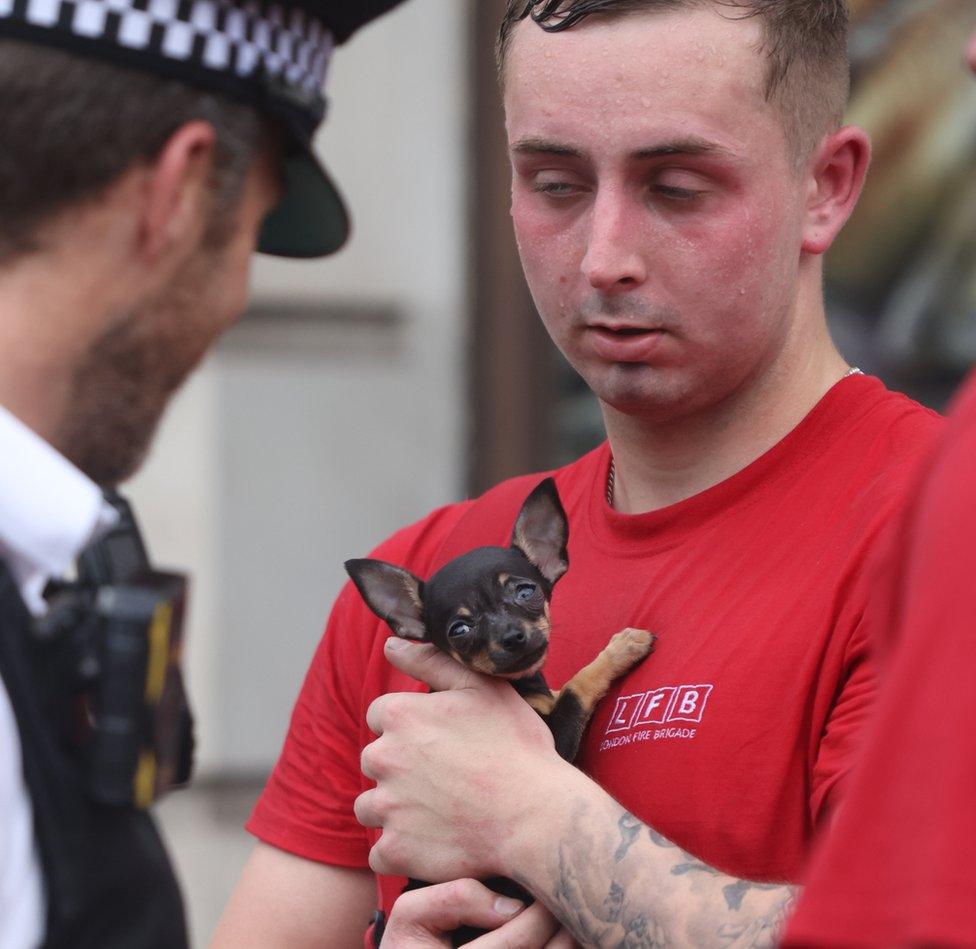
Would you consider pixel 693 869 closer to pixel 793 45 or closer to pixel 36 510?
pixel 36 510

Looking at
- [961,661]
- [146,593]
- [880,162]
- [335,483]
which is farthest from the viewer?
Answer: [335,483]

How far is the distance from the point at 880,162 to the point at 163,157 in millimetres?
5113

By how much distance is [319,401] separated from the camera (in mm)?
7176

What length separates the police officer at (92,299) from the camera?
1.72 m

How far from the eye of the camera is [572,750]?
2.34m

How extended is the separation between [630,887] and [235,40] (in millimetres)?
1245

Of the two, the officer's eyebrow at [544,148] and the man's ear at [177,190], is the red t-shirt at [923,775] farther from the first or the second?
the officer's eyebrow at [544,148]

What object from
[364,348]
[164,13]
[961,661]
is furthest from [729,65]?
[364,348]

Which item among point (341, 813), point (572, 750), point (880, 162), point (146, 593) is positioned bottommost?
point (341, 813)

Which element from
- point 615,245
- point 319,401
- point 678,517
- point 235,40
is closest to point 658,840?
point 678,517

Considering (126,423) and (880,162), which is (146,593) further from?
(880,162)

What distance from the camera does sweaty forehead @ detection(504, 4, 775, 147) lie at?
2.30 metres

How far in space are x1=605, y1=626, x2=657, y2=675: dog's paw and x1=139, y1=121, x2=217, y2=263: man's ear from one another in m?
0.86

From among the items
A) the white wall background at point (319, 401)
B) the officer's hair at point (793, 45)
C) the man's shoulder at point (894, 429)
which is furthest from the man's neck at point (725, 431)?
the white wall background at point (319, 401)
